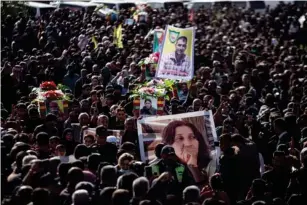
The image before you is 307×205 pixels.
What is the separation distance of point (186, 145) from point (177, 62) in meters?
6.32

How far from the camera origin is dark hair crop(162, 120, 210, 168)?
35.8 feet

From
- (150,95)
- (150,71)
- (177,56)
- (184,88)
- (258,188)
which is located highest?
(177,56)

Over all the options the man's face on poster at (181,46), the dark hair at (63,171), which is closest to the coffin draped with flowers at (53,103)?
the man's face on poster at (181,46)

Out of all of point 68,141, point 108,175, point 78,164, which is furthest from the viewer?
point 68,141

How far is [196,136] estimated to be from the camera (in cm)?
1113

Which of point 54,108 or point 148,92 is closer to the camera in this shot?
point 54,108

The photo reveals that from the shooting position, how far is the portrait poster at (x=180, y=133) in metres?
10.9

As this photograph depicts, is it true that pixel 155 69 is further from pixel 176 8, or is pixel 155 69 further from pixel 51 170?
pixel 176 8

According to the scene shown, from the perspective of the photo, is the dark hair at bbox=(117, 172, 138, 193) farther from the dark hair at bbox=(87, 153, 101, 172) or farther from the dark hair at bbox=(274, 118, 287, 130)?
the dark hair at bbox=(274, 118, 287, 130)

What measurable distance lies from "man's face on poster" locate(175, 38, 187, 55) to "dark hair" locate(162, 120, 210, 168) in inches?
235

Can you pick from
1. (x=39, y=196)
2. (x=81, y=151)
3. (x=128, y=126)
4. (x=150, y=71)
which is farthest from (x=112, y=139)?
(x=150, y=71)

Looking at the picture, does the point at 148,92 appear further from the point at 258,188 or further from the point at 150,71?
the point at 258,188

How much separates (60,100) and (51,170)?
14.7 feet

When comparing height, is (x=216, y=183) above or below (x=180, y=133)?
below
